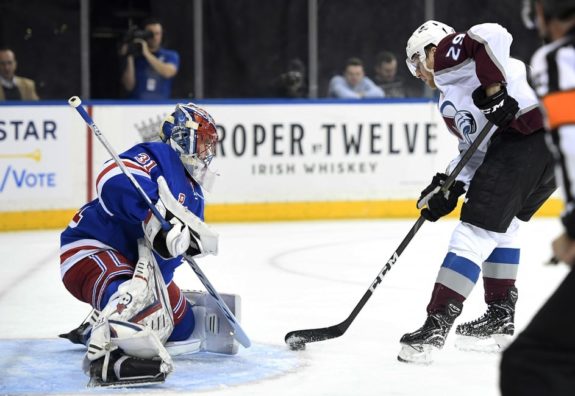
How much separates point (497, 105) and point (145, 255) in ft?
3.58

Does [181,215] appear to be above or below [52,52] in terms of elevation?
below

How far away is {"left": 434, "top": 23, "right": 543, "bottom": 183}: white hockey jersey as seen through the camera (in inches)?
136

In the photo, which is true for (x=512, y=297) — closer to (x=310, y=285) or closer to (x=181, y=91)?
(x=310, y=285)

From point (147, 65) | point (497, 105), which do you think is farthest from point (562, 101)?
point (147, 65)

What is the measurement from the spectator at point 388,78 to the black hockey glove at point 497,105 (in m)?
4.27

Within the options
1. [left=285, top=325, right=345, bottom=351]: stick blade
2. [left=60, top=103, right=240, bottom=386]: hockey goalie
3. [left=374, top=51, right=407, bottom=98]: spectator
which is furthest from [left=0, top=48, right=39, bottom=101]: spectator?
[left=285, top=325, right=345, bottom=351]: stick blade

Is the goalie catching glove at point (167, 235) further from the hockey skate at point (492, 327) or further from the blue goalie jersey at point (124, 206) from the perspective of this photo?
the hockey skate at point (492, 327)

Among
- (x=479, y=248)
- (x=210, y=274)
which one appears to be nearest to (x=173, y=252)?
(x=479, y=248)

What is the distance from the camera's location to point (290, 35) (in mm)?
7906

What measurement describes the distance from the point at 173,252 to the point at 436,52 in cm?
102

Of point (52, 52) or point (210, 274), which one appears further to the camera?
point (52, 52)

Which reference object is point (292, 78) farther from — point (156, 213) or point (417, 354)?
point (156, 213)

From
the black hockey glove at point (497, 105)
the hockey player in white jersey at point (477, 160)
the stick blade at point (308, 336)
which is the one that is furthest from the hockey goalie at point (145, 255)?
the black hockey glove at point (497, 105)

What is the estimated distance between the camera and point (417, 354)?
3529mm
